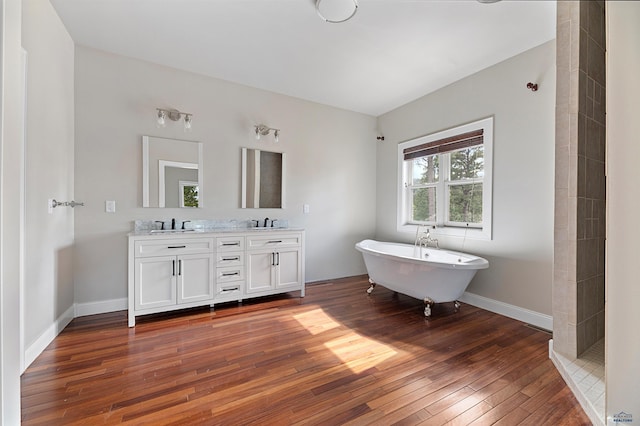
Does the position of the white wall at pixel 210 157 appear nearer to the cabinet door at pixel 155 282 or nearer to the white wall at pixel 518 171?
the cabinet door at pixel 155 282

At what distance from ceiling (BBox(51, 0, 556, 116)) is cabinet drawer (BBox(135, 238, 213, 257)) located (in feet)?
6.10

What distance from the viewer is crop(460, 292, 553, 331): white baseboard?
2.48m

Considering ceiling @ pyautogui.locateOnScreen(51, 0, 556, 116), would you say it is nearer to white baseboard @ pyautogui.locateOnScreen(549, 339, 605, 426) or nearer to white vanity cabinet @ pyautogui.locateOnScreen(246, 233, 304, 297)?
white vanity cabinet @ pyautogui.locateOnScreen(246, 233, 304, 297)

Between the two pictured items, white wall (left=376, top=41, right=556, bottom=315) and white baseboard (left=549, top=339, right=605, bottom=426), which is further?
white wall (left=376, top=41, right=556, bottom=315)

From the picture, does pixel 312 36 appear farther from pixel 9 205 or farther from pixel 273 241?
pixel 9 205

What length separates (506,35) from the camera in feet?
7.80

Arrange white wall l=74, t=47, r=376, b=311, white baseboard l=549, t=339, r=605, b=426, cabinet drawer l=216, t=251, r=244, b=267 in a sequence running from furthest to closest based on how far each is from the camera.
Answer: cabinet drawer l=216, t=251, r=244, b=267, white wall l=74, t=47, r=376, b=311, white baseboard l=549, t=339, r=605, b=426

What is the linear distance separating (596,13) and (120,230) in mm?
4369

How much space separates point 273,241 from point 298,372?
1.59 metres

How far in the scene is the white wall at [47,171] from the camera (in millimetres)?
1882

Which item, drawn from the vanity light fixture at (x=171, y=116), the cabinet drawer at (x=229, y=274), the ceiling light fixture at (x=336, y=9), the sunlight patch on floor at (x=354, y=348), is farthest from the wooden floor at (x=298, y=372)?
the ceiling light fixture at (x=336, y=9)

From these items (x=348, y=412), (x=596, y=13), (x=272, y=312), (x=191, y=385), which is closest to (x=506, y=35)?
(x=596, y=13)

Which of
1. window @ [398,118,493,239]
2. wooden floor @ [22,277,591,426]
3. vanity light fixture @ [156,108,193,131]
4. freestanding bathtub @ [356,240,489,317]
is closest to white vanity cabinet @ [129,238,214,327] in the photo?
wooden floor @ [22,277,591,426]

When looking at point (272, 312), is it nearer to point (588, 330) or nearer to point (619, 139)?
point (588, 330)
